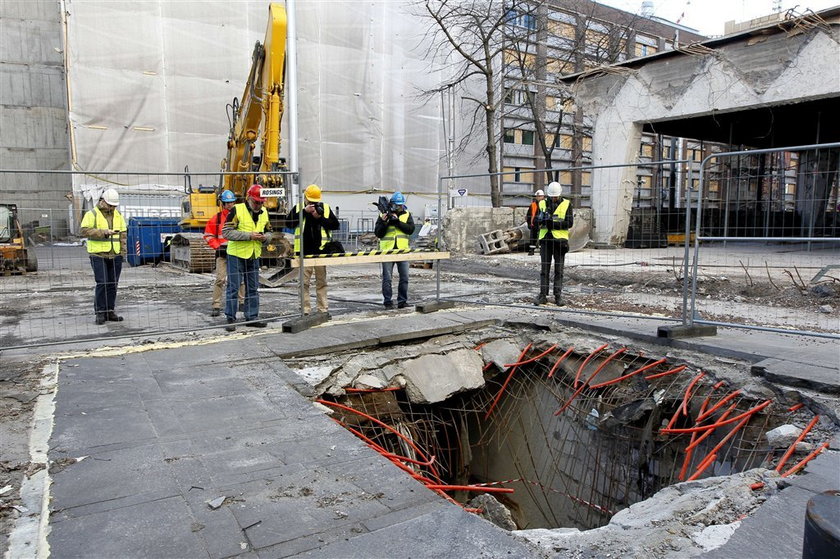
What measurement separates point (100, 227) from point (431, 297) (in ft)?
16.7

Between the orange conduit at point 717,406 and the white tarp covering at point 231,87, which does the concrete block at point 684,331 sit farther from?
the white tarp covering at point 231,87

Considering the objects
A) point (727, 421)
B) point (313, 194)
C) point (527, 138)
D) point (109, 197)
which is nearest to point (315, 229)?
point (313, 194)

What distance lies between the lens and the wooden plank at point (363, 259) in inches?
272

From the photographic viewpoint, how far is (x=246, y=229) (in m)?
7.01

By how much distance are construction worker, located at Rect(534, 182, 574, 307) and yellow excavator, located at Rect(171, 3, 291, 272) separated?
15.8 feet

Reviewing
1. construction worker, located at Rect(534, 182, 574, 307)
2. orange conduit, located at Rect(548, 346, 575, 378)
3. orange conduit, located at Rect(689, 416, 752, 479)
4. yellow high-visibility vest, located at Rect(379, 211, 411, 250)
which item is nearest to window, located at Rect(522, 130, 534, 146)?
construction worker, located at Rect(534, 182, 574, 307)

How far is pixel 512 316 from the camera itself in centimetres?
753

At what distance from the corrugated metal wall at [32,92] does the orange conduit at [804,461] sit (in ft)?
94.8

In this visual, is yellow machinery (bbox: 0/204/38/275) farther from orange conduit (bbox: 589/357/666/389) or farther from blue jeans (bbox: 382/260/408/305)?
orange conduit (bbox: 589/357/666/389)

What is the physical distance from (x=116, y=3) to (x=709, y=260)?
2333cm

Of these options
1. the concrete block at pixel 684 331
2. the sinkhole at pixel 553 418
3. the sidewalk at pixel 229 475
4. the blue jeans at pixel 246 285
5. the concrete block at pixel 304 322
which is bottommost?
the sinkhole at pixel 553 418

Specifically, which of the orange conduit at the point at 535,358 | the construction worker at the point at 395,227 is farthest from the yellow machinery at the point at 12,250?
the orange conduit at the point at 535,358

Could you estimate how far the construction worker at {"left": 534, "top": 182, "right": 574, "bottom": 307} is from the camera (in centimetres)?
825

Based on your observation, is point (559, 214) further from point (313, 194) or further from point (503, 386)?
point (313, 194)
